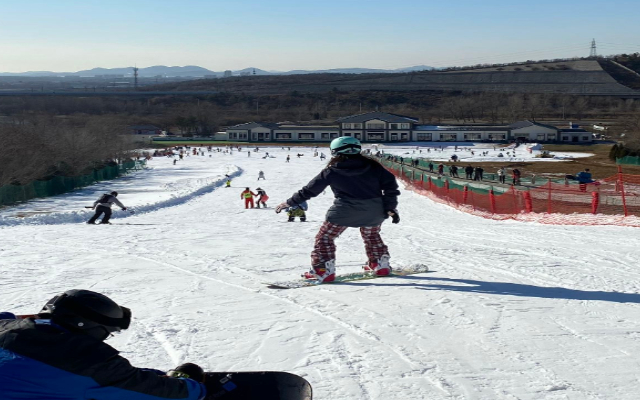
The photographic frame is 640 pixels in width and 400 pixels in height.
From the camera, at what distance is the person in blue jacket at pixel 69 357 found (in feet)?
8.34

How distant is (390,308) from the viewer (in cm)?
568

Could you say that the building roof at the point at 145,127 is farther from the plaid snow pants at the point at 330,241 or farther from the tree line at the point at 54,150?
the plaid snow pants at the point at 330,241

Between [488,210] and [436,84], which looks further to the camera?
[436,84]

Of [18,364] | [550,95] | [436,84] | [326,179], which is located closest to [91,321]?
[18,364]

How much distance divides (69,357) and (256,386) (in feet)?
3.92

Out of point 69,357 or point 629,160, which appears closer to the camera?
point 69,357

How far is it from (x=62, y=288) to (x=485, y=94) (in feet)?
556

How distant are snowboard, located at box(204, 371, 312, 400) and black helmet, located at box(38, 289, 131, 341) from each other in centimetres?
72

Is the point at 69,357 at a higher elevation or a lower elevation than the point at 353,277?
higher

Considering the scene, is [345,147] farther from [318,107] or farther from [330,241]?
[318,107]

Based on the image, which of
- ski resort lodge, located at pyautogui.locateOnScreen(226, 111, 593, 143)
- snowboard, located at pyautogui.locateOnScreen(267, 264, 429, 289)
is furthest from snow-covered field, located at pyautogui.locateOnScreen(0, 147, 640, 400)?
ski resort lodge, located at pyautogui.locateOnScreen(226, 111, 593, 143)

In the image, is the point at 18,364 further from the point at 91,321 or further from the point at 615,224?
the point at 615,224

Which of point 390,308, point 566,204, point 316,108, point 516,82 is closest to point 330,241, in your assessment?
point 390,308

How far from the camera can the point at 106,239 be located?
11.5m
